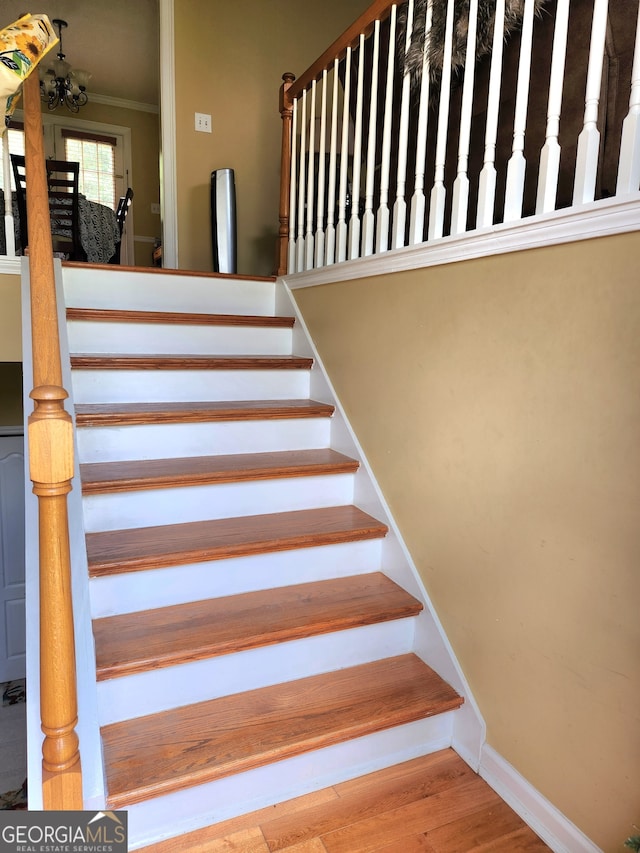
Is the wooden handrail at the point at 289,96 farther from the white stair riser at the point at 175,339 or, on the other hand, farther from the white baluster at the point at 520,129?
the white baluster at the point at 520,129

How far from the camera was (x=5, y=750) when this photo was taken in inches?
135

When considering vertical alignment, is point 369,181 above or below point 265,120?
below

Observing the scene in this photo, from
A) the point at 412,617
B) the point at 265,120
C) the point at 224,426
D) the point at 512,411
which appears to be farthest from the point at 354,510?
the point at 265,120

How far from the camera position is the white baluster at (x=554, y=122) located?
47.7 inches

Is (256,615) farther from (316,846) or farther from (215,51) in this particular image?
(215,51)

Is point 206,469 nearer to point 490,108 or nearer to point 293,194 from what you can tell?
point 490,108

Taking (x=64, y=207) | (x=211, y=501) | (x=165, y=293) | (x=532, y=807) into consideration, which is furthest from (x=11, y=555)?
(x=532, y=807)

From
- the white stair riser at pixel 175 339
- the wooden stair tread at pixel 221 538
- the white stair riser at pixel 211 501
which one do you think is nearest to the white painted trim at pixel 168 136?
the white stair riser at pixel 175 339

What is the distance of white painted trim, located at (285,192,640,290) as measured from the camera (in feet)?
3.54

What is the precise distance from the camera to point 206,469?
1856 mm

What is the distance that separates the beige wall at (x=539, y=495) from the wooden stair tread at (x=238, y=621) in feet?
0.64

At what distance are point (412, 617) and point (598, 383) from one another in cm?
94

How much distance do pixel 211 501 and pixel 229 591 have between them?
314mm

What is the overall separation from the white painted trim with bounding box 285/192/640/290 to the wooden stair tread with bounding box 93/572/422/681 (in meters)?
1.04
